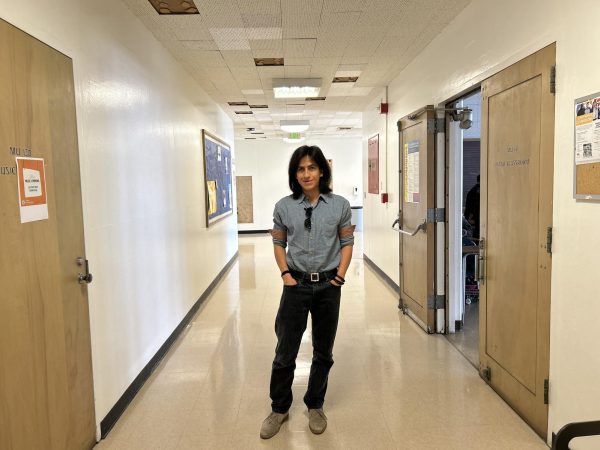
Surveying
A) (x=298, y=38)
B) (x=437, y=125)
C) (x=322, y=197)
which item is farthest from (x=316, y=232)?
(x=298, y=38)

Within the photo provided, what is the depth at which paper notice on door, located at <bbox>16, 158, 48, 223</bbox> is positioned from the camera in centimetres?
175

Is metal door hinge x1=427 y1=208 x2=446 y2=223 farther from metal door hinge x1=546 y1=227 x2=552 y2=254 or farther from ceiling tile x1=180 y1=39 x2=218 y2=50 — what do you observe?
ceiling tile x1=180 y1=39 x2=218 y2=50

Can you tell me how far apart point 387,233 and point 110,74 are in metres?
4.23

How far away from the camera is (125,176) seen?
2.92m

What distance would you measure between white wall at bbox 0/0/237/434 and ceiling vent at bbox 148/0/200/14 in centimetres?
22

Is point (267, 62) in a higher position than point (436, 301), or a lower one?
higher

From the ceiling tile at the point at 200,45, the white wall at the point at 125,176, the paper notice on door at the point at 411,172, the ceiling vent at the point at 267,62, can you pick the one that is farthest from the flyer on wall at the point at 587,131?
the ceiling vent at the point at 267,62

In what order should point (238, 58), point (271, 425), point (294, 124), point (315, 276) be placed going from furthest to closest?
point (294, 124) < point (238, 58) < point (271, 425) < point (315, 276)

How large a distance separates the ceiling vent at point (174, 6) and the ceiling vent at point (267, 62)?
138 cm

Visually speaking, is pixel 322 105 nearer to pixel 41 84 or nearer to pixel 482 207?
pixel 482 207

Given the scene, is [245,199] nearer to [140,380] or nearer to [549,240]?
[140,380]

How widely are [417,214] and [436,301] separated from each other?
0.84 metres

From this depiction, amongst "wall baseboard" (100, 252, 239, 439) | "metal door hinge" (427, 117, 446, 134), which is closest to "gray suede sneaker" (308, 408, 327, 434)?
"wall baseboard" (100, 252, 239, 439)

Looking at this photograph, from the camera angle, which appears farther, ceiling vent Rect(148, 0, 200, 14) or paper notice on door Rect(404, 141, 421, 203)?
paper notice on door Rect(404, 141, 421, 203)
